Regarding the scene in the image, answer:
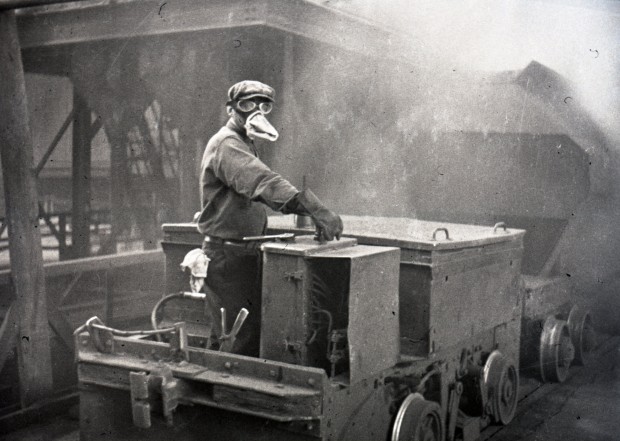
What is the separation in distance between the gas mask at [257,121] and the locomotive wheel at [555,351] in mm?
4144

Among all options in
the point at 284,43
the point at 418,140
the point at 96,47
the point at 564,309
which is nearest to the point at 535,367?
the point at 564,309

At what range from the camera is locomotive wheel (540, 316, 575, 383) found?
6.84 metres

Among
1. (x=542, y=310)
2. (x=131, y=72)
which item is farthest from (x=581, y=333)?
(x=131, y=72)

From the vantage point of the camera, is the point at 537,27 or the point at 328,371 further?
the point at 537,27

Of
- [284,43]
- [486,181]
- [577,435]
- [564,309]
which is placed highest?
[284,43]

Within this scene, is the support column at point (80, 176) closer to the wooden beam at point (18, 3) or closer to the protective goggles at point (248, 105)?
the wooden beam at point (18, 3)

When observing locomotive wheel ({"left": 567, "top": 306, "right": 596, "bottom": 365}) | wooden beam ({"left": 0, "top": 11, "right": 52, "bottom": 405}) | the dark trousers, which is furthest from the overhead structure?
locomotive wheel ({"left": 567, "top": 306, "right": 596, "bottom": 365})

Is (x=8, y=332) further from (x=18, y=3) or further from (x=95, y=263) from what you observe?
(x=18, y=3)

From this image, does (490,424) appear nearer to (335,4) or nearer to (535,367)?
(535,367)

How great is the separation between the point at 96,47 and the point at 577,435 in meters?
6.54

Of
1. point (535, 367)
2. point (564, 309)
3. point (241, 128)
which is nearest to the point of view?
point (241, 128)

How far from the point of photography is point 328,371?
13.2 ft

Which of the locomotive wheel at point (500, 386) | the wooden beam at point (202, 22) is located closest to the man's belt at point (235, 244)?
the locomotive wheel at point (500, 386)

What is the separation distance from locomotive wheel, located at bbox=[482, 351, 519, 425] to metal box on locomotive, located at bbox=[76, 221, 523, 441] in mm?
468
